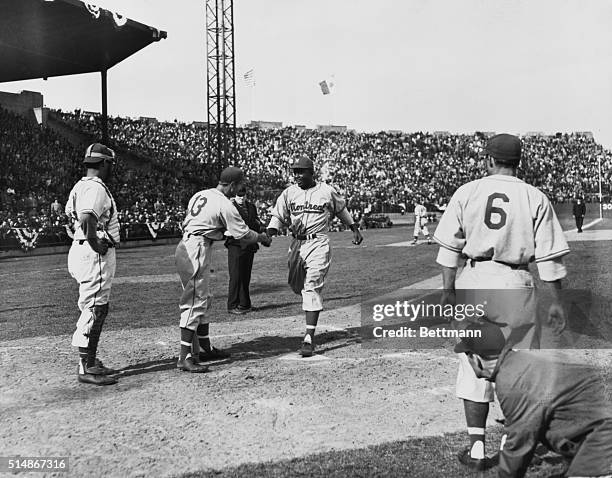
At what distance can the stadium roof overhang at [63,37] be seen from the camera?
56.8 ft

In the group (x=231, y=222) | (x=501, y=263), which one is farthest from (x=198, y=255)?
(x=501, y=263)

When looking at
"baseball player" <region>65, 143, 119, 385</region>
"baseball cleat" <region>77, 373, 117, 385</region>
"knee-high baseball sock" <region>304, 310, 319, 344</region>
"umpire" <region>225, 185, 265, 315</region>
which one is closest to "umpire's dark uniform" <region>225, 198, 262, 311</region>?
"umpire" <region>225, 185, 265, 315</region>

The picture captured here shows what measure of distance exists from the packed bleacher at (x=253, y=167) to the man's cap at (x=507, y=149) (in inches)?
778

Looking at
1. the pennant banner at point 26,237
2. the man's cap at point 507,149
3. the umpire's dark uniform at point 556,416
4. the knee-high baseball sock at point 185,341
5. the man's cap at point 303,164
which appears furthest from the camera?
the pennant banner at point 26,237

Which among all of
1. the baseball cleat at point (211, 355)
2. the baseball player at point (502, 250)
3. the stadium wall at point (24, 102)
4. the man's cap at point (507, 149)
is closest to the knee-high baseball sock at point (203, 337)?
the baseball cleat at point (211, 355)

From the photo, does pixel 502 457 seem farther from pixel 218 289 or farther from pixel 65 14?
pixel 65 14

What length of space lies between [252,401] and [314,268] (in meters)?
2.07

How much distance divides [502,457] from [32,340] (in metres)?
5.94

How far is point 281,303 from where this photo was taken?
9.63 meters

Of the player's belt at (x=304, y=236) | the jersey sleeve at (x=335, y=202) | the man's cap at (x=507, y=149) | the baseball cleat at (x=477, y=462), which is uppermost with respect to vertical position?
the man's cap at (x=507, y=149)

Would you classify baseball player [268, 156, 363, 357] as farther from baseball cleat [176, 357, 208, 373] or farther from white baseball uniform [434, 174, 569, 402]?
white baseball uniform [434, 174, 569, 402]

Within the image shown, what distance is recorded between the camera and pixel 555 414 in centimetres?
244

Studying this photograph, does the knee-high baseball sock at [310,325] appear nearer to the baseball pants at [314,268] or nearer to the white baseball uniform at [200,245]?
the baseball pants at [314,268]

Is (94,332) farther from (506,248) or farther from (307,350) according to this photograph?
(506,248)
